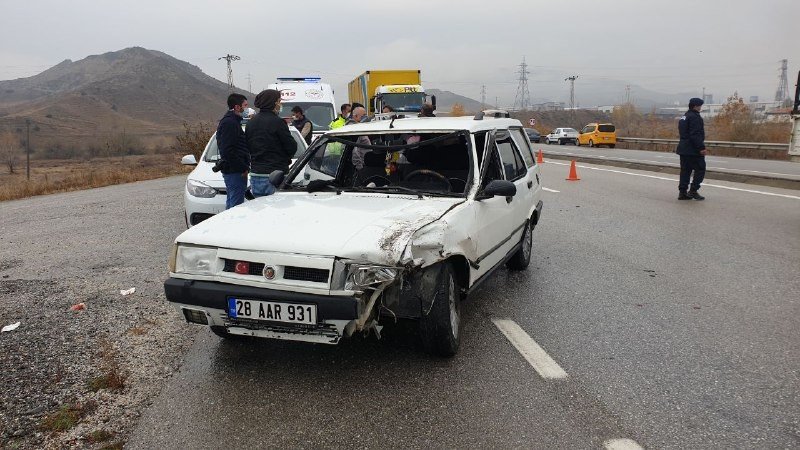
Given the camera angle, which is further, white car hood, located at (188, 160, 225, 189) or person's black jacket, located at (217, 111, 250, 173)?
white car hood, located at (188, 160, 225, 189)

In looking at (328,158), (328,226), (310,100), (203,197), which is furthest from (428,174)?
(310,100)

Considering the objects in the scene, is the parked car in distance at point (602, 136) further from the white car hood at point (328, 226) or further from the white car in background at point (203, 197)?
the white car hood at point (328, 226)

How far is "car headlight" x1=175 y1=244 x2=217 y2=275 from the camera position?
3479mm

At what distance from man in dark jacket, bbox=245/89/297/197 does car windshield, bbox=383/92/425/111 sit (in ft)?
55.2

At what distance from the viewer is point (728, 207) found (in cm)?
1020

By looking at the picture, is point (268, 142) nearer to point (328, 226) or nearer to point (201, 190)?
point (201, 190)

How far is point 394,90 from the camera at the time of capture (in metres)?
23.4

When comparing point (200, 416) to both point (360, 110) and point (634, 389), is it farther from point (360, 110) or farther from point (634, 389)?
point (360, 110)

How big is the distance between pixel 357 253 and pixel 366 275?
0.14 meters

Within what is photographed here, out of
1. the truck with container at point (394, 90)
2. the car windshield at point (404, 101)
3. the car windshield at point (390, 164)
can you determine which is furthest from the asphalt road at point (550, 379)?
the car windshield at point (404, 101)

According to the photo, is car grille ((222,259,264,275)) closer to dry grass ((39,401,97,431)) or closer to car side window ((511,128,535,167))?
dry grass ((39,401,97,431))

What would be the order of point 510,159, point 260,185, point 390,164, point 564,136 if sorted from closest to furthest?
point 390,164
point 510,159
point 260,185
point 564,136

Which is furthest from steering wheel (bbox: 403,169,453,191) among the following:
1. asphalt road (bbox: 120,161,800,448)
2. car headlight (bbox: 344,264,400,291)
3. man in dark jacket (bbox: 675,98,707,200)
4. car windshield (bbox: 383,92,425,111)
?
car windshield (bbox: 383,92,425,111)

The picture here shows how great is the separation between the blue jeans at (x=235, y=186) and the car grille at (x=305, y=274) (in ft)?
12.7
